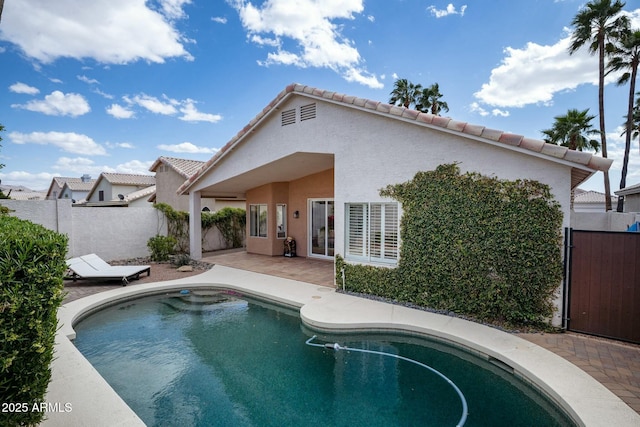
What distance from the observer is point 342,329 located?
851 cm

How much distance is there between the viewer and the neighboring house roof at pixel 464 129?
7.33 meters

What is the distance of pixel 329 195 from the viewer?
55.2 ft

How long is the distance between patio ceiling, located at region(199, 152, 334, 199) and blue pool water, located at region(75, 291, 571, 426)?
23.6 ft

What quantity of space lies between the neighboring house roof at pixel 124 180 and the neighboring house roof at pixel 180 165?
1152 cm

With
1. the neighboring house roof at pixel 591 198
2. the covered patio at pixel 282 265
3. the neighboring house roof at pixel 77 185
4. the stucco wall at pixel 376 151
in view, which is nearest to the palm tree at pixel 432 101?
the covered patio at pixel 282 265

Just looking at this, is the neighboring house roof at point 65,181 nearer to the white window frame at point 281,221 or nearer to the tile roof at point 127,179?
the tile roof at point 127,179

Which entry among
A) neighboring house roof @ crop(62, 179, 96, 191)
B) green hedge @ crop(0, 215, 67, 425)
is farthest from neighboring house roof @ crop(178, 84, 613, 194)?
neighboring house roof @ crop(62, 179, 96, 191)

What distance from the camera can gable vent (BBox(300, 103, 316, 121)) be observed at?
12234 millimetres

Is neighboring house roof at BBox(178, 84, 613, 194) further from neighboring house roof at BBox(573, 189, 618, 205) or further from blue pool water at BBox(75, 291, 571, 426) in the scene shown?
neighboring house roof at BBox(573, 189, 618, 205)

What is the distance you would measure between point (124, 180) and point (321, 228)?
3468cm

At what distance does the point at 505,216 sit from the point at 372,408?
6.00 metres

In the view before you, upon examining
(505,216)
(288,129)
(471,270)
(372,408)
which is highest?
(288,129)

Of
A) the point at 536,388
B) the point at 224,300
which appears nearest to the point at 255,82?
the point at 224,300

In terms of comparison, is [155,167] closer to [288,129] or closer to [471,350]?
[288,129]
